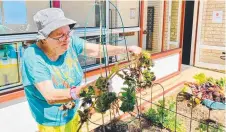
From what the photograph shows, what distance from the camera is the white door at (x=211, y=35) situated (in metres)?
6.15

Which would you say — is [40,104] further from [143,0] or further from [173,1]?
[173,1]

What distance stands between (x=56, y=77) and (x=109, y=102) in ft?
1.24

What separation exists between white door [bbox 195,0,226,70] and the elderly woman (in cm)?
533

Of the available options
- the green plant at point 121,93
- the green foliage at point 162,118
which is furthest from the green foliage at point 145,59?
the green foliage at point 162,118

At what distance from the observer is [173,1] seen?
5352 mm

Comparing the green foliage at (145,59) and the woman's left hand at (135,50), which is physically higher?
the woman's left hand at (135,50)

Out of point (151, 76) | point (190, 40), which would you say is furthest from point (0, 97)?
point (190, 40)

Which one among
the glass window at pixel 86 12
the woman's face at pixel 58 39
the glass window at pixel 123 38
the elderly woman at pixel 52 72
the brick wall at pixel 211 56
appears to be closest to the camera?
the elderly woman at pixel 52 72

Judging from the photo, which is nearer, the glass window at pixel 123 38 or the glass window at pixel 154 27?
the glass window at pixel 123 38

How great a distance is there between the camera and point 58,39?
4.70 feet

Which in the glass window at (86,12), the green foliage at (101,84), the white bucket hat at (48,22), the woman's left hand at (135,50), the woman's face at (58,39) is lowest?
the green foliage at (101,84)

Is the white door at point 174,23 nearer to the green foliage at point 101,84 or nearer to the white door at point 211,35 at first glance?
the white door at point 211,35

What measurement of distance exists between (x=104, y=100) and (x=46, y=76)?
1.28ft

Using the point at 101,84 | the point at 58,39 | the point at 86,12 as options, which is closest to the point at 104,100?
the point at 101,84
